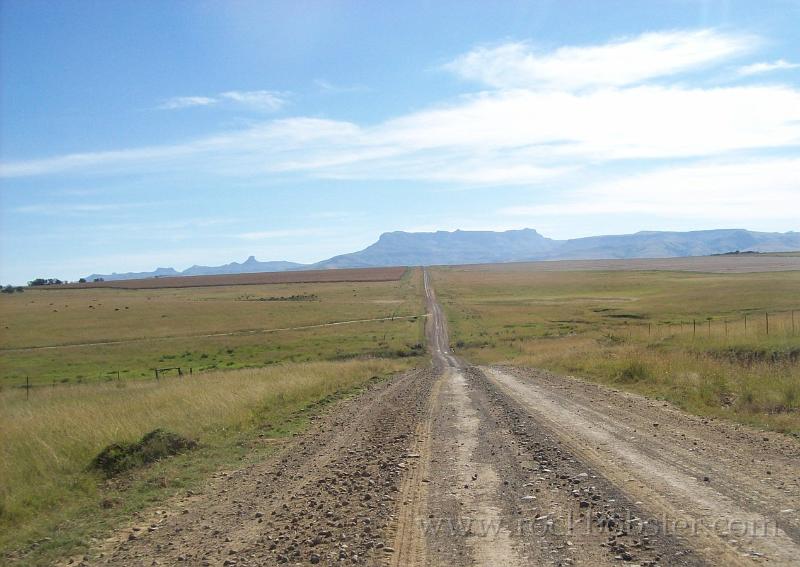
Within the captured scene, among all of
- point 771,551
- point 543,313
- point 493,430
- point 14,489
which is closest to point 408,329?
point 543,313

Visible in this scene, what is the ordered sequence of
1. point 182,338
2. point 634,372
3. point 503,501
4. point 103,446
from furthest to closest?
point 182,338
point 634,372
point 103,446
point 503,501

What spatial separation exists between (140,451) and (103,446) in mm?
1216

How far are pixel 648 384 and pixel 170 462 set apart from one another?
15.8 m

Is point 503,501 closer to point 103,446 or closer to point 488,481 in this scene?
point 488,481

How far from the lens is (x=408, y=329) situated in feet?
210

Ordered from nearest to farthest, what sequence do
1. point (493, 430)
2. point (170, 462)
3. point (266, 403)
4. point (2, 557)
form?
point (2, 557) → point (170, 462) → point (493, 430) → point (266, 403)

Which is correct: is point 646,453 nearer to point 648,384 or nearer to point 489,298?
point 648,384

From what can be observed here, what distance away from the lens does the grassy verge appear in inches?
361

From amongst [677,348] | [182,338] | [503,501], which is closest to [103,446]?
[503,501]

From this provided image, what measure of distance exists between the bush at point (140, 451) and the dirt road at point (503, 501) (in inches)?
96.2

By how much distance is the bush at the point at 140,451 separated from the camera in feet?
40.8

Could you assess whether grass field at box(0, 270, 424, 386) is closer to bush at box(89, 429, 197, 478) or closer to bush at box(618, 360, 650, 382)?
bush at box(618, 360, 650, 382)

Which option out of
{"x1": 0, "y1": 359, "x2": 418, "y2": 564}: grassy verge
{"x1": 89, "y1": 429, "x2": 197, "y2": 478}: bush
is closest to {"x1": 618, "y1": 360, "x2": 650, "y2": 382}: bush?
{"x1": 0, "y1": 359, "x2": 418, "y2": 564}: grassy verge

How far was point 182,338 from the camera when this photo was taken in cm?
6581
